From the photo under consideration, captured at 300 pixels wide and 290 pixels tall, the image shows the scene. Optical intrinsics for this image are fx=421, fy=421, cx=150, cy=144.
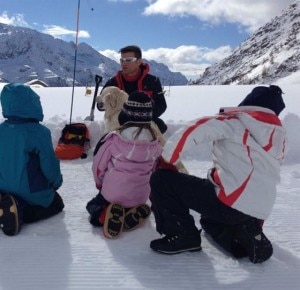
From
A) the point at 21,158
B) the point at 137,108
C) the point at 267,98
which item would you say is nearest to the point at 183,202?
the point at 137,108

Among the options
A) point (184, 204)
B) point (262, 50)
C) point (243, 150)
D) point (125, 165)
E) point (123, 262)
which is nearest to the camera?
point (243, 150)

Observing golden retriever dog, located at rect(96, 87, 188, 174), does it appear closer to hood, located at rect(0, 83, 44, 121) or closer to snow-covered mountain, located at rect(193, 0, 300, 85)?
hood, located at rect(0, 83, 44, 121)

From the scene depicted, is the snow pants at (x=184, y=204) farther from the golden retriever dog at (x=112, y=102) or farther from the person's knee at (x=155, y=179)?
the golden retriever dog at (x=112, y=102)

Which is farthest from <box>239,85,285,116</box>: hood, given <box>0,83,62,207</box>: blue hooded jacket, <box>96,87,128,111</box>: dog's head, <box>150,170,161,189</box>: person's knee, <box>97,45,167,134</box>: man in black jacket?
<box>97,45,167,134</box>: man in black jacket

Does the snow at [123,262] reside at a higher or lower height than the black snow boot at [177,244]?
lower

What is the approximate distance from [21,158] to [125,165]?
33.9 inches

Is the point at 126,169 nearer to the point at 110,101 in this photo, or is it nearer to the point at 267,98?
the point at 267,98

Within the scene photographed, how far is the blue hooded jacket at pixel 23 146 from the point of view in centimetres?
347

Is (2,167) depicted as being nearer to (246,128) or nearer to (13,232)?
(13,232)

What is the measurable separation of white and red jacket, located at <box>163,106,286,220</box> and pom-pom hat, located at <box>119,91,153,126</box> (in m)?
0.67

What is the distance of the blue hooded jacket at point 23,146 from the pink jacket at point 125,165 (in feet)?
1.57

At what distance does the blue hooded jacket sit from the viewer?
347cm

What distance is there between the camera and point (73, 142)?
629cm

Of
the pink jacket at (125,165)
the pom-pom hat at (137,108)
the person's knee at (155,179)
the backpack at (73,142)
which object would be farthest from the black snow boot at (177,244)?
the backpack at (73,142)
